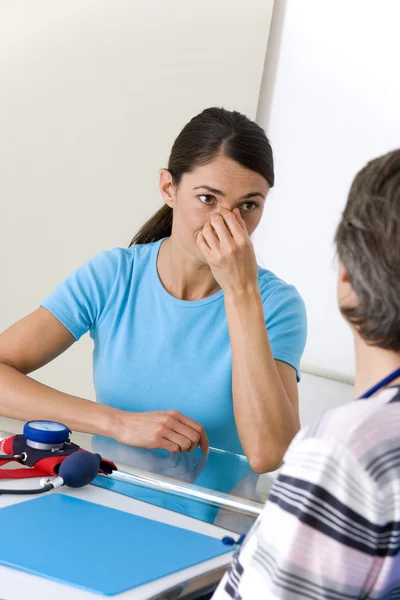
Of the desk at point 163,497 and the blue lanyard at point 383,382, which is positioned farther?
the desk at point 163,497

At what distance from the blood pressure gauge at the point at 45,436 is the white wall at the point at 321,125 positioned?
1340mm

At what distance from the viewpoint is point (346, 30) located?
8.14 feet

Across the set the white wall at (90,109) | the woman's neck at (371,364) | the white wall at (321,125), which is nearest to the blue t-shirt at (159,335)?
the white wall at (321,125)

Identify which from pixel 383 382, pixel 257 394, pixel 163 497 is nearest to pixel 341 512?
pixel 383 382

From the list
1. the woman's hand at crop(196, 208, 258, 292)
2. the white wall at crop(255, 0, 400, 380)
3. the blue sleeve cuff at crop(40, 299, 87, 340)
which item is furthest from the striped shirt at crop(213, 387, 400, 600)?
the white wall at crop(255, 0, 400, 380)

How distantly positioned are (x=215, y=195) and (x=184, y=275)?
22 cm

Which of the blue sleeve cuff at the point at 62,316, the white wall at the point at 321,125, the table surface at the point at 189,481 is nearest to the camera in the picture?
the table surface at the point at 189,481

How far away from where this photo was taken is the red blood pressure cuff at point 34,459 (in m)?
1.18

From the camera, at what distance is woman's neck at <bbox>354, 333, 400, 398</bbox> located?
0.74 m

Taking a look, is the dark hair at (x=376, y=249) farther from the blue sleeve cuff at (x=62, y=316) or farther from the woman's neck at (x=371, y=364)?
the blue sleeve cuff at (x=62, y=316)

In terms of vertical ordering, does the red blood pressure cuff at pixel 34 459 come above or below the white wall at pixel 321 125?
below

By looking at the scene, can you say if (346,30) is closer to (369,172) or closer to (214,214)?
(214,214)

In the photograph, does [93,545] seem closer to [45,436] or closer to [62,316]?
[45,436]

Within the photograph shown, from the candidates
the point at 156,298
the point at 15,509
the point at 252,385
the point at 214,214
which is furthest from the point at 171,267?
the point at 15,509
